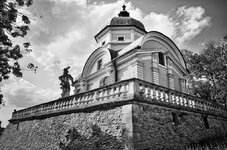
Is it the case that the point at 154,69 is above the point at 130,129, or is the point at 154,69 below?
above

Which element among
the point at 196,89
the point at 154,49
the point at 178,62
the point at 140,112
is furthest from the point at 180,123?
the point at 196,89

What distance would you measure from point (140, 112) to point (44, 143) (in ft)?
21.3

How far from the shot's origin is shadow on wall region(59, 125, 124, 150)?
19.7ft

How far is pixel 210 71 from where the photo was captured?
1931cm

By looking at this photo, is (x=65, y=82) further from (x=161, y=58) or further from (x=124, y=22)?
(x=161, y=58)

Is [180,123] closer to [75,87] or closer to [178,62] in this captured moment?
[178,62]

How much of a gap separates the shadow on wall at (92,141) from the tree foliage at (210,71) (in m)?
15.6

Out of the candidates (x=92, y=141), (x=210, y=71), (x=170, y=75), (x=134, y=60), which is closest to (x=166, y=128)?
(x=92, y=141)

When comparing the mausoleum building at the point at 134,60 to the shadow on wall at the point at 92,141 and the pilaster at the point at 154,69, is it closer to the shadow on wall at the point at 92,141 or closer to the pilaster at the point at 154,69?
the pilaster at the point at 154,69

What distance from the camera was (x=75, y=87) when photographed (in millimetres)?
21641

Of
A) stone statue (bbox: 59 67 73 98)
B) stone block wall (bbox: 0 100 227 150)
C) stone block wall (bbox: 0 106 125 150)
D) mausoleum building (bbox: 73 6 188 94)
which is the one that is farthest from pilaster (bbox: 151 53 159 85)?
stone statue (bbox: 59 67 73 98)

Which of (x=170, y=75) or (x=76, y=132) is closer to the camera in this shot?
(x=76, y=132)

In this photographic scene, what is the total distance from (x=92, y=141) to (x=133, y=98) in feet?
8.63

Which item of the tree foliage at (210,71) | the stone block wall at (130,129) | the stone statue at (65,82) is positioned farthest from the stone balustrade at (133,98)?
the stone statue at (65,82)
